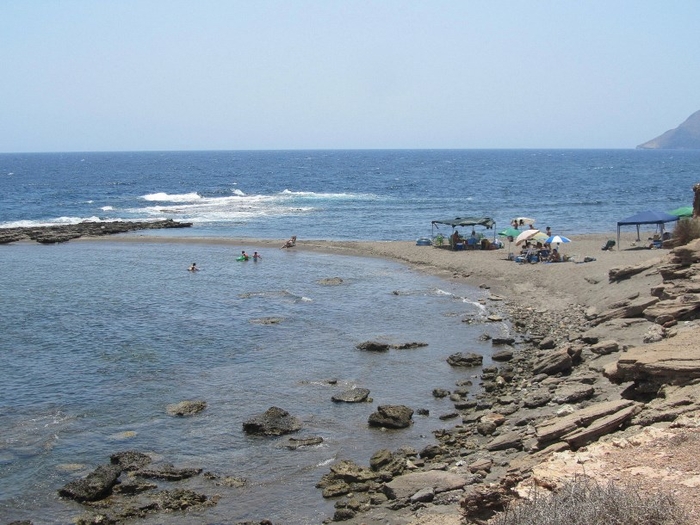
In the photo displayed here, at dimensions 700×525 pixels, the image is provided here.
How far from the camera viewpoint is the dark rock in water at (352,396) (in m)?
22.5

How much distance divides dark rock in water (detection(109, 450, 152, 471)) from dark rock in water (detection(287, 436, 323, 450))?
11.8 feet

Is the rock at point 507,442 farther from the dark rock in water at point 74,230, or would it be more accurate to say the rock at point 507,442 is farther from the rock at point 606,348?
the dark rock in water at point 74,230

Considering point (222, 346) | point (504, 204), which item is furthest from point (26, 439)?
point (504, 204)

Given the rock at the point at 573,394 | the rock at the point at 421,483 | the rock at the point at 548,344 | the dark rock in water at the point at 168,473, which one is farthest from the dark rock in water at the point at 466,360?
the dark rock in water at the point at 168,473

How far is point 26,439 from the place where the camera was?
19984 millimetres

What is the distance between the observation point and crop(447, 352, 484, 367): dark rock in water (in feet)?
84.0

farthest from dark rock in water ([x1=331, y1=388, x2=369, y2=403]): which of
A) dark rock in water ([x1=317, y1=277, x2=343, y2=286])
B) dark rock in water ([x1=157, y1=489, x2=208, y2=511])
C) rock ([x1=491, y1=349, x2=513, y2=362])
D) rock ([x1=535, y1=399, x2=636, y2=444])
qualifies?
dark rock in water ([x1=317, y1=277, x2=343, y2=286])

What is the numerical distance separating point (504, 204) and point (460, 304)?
47.5 m

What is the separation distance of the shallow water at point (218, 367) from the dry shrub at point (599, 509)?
6735mm

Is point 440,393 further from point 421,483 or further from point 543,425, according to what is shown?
point 421,483

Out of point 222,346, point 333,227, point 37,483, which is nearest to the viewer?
point 37,483

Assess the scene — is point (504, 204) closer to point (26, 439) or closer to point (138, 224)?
point (138, 224)

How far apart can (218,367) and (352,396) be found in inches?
230

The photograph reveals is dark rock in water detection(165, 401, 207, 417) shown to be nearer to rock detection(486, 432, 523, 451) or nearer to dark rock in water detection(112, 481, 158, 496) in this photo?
dark rock in water detection(112, 481, 158, 496)
